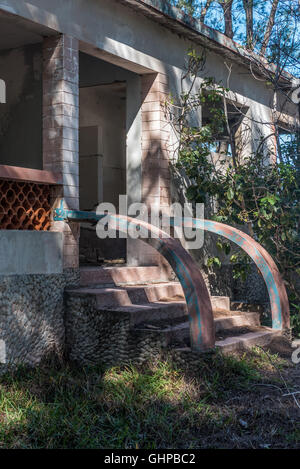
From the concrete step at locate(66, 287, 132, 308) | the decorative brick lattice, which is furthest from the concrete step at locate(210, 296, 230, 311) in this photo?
the decorative brick lattice

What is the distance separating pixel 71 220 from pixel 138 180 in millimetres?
1696

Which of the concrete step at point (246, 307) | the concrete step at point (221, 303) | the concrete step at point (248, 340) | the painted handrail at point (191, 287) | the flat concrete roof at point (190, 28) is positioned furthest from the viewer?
the concrete step at point (246, 307)

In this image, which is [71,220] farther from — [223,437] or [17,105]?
[223,437]

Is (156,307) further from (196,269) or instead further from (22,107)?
(22,107)

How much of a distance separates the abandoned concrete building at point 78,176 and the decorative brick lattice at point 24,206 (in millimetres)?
11

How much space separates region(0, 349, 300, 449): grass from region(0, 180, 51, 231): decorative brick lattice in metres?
1.38

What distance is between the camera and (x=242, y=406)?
479 centimetres

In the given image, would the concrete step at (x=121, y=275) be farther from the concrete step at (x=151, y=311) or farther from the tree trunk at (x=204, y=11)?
the tree trunk at (x=204, y=11)

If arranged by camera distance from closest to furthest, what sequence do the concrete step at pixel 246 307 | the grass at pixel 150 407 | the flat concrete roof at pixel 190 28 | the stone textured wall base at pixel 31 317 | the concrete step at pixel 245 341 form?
the grass at pixel 150 407 < the stone textured wall base at pixel 31 317 < the concrete step at pixel 245 341 < the flat concrete roof at pixel 190 28 < the concrete step at pixel 246 307

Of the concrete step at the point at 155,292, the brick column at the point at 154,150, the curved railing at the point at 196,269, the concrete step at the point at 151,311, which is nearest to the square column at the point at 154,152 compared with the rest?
the brick column at the point at 154,150

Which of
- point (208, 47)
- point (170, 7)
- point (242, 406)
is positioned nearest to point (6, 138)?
point (170, 7)

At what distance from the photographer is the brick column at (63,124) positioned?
249 inches

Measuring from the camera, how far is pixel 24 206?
6.17 metres

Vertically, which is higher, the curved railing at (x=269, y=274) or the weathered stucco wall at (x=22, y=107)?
the weathered stucco wall at (x=22, y=107)
